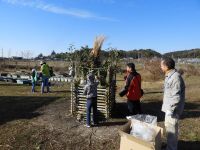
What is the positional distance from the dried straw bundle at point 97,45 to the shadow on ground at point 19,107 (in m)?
2.61

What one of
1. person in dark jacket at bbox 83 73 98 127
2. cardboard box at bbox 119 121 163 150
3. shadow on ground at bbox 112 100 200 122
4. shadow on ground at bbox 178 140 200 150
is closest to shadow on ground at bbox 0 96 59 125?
person in dark jacket at bbox 83 73 98 127

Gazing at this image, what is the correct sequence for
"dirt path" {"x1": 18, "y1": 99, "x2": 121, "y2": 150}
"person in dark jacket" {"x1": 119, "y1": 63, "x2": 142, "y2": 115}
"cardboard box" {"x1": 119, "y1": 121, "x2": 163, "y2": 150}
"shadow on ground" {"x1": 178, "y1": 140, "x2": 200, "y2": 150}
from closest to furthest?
"cardboard box" {"x1": 119, "y1": 121, "x2": 163, "y2": 150} < "shadow on ground" {"x1": 178, "y1": 140, "x2": 200, "y2": 150} < "dirt path" {"x1": 18, "y1": 99, "x2": 121, "y2": 150} < "person in dark jacket" {"x1": 119, "y1": 63, "x2": 142, "y2": 115}

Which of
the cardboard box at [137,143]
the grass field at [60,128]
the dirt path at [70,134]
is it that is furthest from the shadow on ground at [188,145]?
the cardboard box at [137,143]

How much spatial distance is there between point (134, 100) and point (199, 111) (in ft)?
10.6

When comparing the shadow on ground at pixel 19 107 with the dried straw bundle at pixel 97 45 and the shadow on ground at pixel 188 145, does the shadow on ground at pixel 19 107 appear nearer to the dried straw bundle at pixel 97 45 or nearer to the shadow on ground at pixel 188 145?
the dried straw bundle at pixel 97 45

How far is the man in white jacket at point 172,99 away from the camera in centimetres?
718

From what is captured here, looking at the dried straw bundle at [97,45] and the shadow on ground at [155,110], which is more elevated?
the dried straw bundle at [97,45]

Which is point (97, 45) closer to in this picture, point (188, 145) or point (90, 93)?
point (90, 93)

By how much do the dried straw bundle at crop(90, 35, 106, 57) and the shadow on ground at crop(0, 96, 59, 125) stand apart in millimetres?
2611

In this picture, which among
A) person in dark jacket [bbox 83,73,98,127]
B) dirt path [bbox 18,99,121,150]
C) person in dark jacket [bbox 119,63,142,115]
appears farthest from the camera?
person in dark jacket [bbox 119,63,142,115]

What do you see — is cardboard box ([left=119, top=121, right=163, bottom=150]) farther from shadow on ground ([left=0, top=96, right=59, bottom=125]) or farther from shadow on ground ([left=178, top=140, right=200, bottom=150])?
shadow on ground ([left=0, top=96, right=59, bottom=125])

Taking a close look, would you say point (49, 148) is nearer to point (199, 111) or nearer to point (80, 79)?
point (80, 79)

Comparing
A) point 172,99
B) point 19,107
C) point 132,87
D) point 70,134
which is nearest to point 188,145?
point 172,99

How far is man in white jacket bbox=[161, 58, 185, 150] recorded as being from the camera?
283 inches
